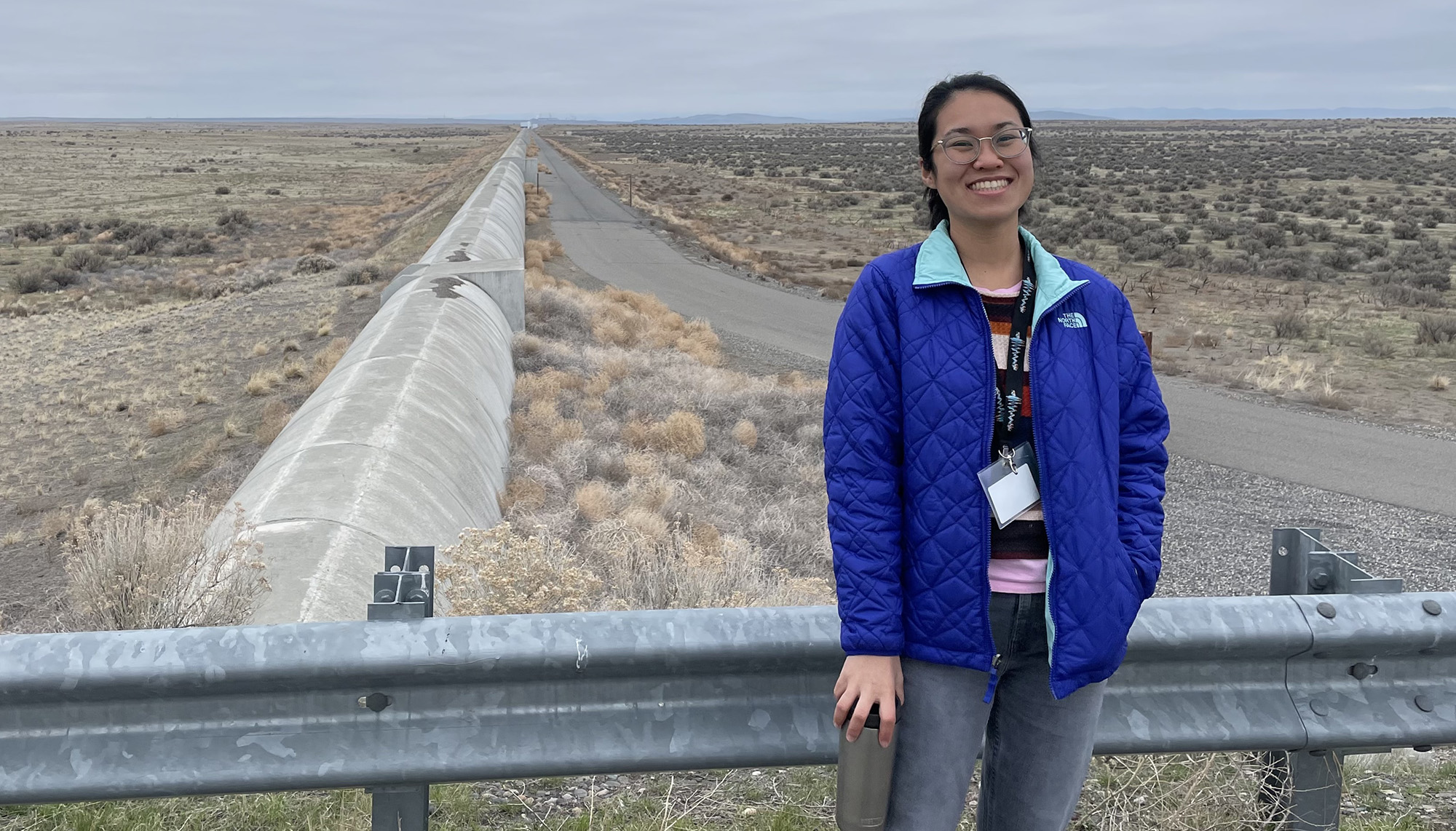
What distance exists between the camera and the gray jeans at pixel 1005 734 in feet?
7.23

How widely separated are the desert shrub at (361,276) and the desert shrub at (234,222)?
740 inches

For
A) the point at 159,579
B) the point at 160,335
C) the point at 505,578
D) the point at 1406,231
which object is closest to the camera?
the point at 159,579

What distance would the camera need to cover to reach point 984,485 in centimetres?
210

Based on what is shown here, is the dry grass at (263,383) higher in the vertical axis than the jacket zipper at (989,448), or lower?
lower

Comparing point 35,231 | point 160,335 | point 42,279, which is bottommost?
point 160,335

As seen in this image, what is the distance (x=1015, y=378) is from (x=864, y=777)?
843 mm

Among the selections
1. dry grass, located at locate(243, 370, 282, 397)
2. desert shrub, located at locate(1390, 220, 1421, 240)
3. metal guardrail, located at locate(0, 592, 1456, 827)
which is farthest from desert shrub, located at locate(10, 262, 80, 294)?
desert shrub, located at locate(1390, 220, 1421, 240)

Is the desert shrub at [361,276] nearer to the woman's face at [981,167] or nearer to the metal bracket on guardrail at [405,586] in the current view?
the metal bracket on guardrail at [405,586]

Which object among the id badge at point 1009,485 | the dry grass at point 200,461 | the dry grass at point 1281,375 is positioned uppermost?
the id badge at point 1009,485

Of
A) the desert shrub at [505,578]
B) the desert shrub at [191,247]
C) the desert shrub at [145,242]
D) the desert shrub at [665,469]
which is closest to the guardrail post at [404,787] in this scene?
the desert shrub at [505,578]

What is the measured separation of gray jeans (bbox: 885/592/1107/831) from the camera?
2.20 meters

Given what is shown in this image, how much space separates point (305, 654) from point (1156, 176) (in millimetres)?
68250

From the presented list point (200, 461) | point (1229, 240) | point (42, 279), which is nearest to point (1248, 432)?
point (200, 461)

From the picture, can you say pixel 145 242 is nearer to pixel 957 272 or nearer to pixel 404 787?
pixel 404 787
